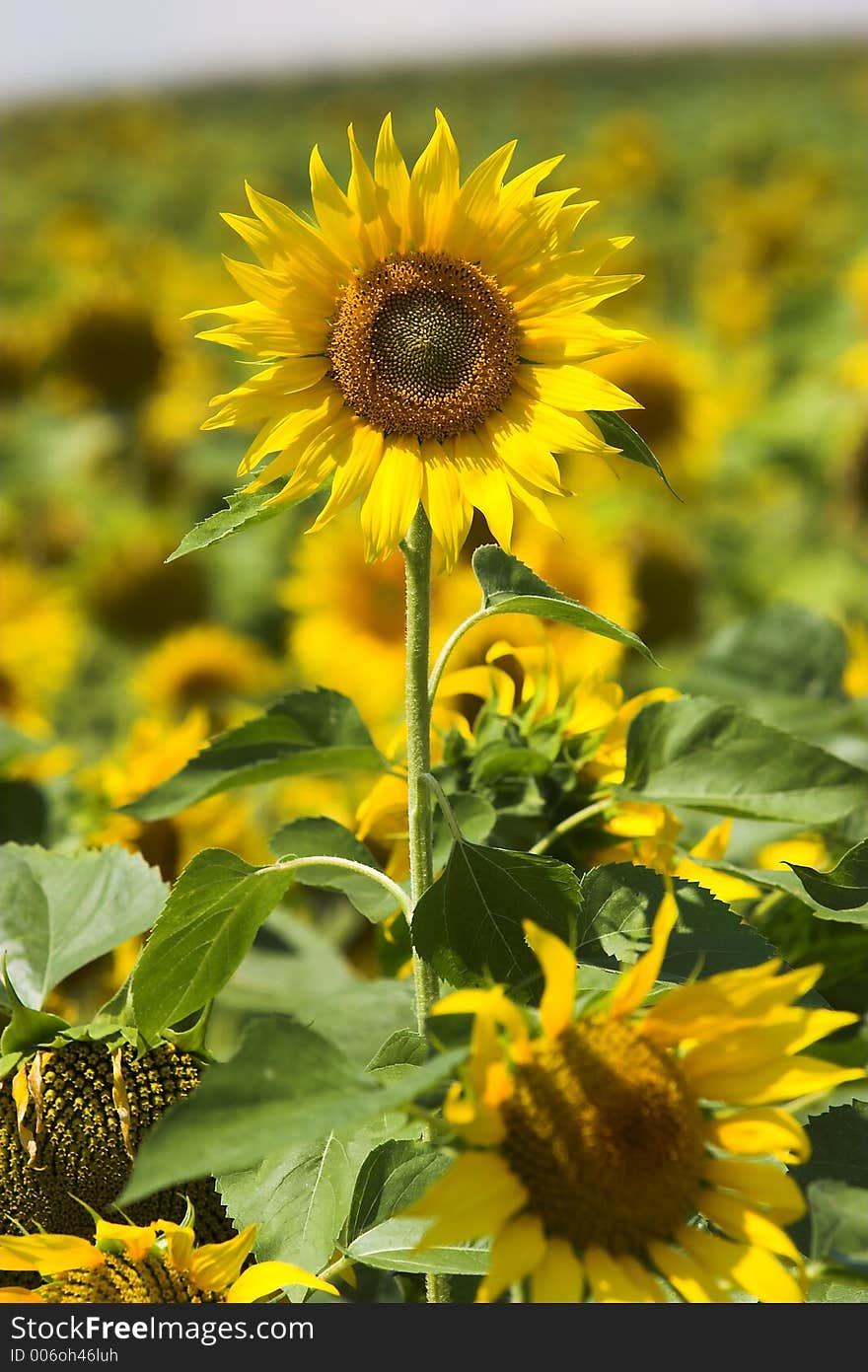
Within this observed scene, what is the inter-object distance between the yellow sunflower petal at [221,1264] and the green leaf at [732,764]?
23cm

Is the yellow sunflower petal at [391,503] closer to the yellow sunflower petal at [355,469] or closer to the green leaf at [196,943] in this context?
the yellow sunflower petal at [355,469]

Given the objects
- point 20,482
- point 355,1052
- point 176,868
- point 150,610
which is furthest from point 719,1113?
point 20,482

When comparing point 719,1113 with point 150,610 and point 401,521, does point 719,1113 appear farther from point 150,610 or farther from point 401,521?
point 150,610

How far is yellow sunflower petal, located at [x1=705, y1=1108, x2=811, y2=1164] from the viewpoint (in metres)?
0.39

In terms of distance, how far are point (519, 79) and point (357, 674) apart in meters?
5.76

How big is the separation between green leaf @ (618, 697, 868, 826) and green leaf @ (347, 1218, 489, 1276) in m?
0.20

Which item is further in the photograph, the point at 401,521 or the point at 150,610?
the point at 150,610

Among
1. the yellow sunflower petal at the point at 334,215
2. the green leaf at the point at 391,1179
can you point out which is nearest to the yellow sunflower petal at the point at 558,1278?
the green leaf at the point at 391,1179

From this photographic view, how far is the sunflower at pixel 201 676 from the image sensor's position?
1.47 metres

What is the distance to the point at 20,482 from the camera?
1.95m

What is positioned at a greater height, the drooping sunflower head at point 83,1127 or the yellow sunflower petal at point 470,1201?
the yellow sunflower petal at point 470,1201

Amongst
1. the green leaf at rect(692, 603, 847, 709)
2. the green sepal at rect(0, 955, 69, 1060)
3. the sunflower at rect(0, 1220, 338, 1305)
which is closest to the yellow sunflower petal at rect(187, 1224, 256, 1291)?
the sunflower at rect(0, 1220, 338, 1305)

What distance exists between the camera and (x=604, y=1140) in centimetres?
38

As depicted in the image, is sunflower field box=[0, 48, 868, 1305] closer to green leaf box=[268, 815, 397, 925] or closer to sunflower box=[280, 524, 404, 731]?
green leaf box=[268, 815, 397, 925]
